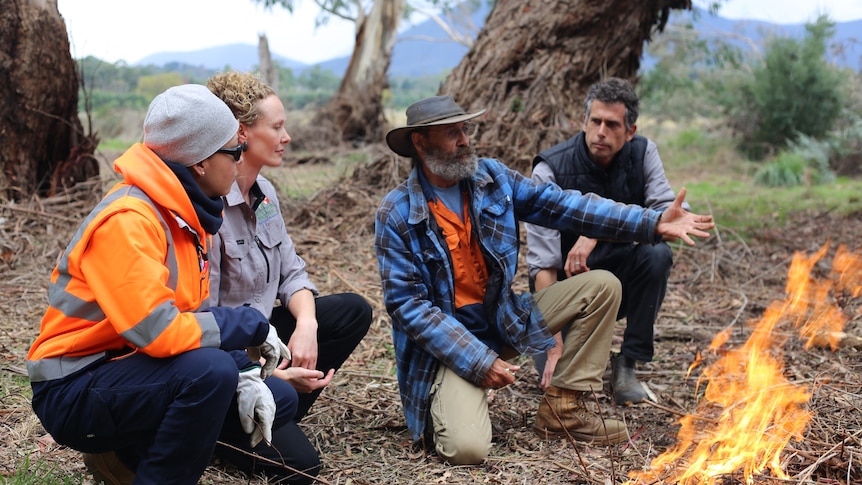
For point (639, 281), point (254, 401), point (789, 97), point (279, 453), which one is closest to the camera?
point (254, 401)

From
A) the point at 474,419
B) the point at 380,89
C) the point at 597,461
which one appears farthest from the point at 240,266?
the point at 380,89

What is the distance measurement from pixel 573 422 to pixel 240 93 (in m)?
2.10

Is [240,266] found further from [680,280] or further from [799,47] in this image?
[799,47]

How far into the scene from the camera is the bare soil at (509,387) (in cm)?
317

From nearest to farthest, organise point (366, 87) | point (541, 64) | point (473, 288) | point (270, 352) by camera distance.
A: point (270, 352) < point (473, 288) < point (541, 64) < point (366, 87)

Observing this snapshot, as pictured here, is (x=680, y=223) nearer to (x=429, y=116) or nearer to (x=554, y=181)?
(x=554, y=181)

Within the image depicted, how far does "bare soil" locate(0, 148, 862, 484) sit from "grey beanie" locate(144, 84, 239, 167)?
1.31 meters

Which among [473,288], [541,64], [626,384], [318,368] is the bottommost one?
[626,384]

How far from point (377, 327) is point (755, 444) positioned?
9.30 feet

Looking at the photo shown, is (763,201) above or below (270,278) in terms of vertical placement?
below

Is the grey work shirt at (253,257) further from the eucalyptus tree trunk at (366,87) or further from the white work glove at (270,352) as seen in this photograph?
the eucalyptus tree trunk at (366,87)

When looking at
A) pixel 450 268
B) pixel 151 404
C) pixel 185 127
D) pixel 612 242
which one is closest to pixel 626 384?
pixel 612 242

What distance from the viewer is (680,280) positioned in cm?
646

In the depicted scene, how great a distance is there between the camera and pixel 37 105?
6.78 meters
